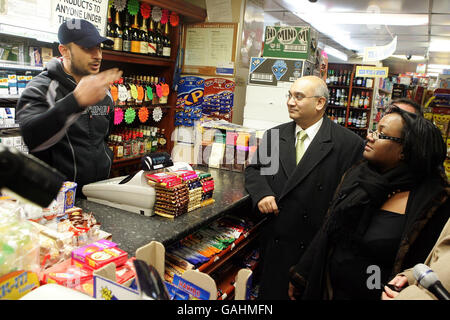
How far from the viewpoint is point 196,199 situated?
217 centimetres

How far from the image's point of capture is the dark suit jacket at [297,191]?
2.50 m

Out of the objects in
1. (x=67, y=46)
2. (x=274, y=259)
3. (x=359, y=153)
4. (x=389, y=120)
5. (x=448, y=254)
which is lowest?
(x=274, y=259)

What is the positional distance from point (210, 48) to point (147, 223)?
332 centimetres

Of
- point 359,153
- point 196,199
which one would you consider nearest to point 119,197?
point 196,199

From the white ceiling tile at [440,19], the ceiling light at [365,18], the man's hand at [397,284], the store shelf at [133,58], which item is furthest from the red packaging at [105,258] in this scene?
the white ceiling tile at [440,19]

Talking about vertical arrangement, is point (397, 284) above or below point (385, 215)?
below

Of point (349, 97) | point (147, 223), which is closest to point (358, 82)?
point (349, 97)

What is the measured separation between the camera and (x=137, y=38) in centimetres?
429

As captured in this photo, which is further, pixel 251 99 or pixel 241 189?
pixel 251 99

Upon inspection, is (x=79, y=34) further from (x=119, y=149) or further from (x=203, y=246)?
(x=119, y=149)

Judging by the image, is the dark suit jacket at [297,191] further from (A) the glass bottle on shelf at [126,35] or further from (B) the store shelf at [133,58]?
(A) the glass bottle on shelf at [126,35]

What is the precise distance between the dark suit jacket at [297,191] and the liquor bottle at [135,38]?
236 cm

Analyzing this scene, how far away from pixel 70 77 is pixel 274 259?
190 cm
